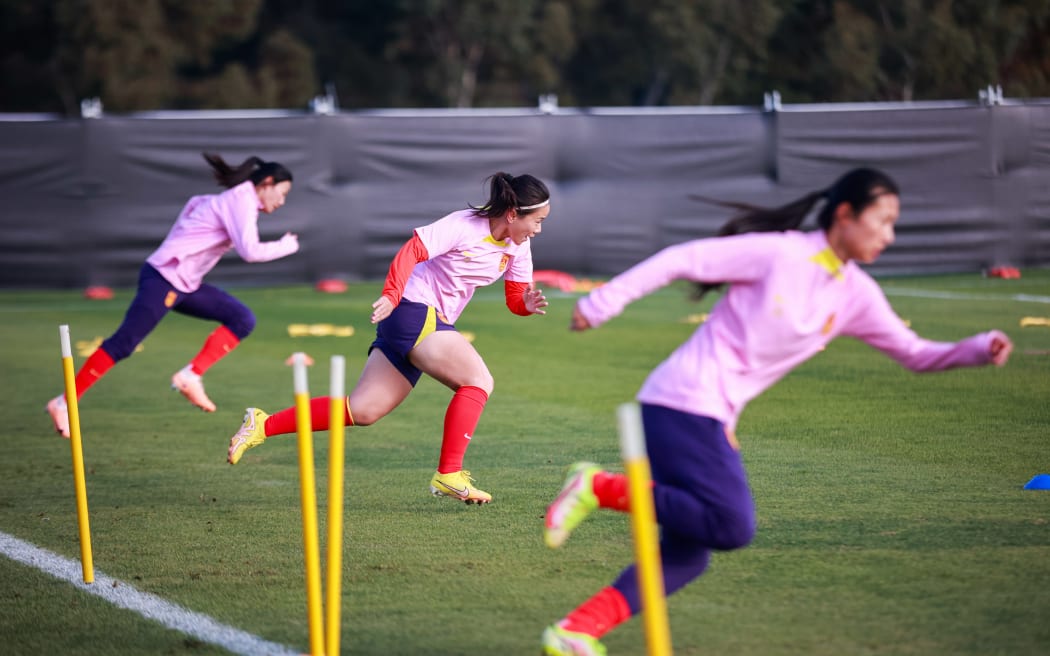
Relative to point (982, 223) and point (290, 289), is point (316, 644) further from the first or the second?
point (982, 223)

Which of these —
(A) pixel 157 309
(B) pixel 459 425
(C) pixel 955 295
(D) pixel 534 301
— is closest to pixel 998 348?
(D) pixel 534 301

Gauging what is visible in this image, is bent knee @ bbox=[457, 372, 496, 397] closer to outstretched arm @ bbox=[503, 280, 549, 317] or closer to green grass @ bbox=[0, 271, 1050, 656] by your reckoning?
outstretched arm @ bbox=[503, 280, 549, 317]

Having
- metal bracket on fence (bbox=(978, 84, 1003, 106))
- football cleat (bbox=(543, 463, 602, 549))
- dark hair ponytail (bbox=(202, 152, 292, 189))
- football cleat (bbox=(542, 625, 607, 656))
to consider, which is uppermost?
dark hair ponytail (bbox=(202, 152, 292, 189))

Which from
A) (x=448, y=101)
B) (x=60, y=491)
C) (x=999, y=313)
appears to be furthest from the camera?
(x=448, y=101)

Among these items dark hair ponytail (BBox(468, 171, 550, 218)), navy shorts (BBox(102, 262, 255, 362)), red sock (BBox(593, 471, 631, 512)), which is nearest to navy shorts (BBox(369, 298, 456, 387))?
dark hair ponytail (BBox(468, 171, 550, 218))

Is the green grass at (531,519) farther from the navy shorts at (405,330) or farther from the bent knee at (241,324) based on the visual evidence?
the navy shorts at (405,330)

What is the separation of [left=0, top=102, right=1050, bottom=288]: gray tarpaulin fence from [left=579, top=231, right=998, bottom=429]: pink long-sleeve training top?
54.6 feet

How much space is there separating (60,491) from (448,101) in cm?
4797

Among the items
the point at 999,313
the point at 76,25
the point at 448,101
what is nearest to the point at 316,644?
the point at 999,313

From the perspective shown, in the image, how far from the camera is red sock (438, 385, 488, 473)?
740cm

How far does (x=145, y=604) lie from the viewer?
5742mm

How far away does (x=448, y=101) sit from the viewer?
55.2 m

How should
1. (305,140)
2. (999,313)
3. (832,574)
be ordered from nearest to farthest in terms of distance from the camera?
(832,574)
(999,313)
(305,140)

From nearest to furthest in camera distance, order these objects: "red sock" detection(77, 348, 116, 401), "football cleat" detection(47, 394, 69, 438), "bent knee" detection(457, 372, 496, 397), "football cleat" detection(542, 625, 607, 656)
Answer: "football cleat" detection(542, 625, 607, 656)
"bent knee" detection(457, 372, 496, 397)
"football cleat" detection(47, 394, 69, 438)
"red sock" detection(77, 348, 116, 401)
